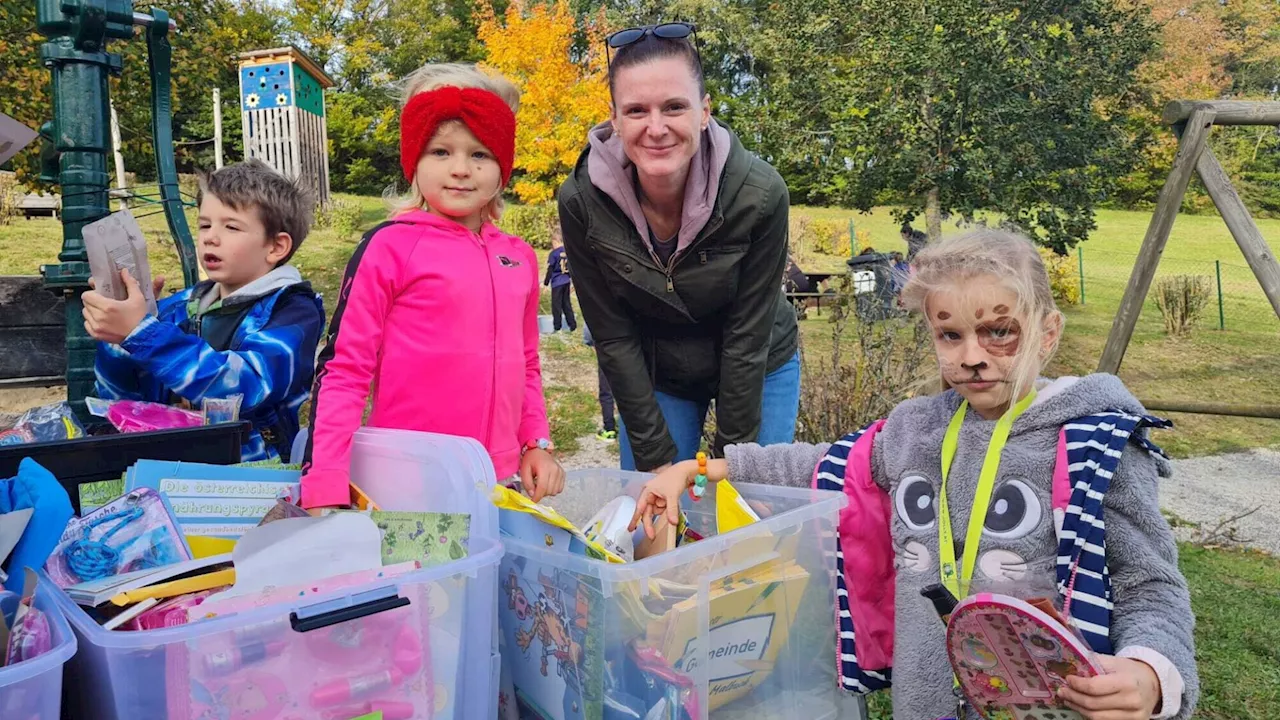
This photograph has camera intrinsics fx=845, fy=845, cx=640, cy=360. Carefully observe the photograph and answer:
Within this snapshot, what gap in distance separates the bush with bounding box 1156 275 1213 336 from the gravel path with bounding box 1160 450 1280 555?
189 inches

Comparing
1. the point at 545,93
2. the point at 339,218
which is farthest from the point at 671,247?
the point at 545,93

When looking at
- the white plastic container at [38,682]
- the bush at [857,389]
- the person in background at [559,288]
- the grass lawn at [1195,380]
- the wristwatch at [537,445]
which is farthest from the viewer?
the person in background at [559,288]

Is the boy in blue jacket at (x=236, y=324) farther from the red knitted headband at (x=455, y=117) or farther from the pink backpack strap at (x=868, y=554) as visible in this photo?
the pink backpack strap at (x=868, y=554)

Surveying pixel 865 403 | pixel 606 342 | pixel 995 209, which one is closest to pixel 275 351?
pixel 606 342

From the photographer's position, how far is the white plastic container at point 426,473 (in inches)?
47.0

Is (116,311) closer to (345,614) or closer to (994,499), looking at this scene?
(345,614)

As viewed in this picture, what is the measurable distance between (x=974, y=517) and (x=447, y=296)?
1.10 m

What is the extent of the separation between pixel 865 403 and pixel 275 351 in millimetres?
3497

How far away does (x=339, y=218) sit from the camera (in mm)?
13766

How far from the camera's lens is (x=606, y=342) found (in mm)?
2199

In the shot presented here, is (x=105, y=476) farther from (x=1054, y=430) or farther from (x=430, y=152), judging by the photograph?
(x=1054, y=430)

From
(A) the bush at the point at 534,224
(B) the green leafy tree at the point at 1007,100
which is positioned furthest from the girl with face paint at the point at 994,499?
(A) the bush at the point at 534,224

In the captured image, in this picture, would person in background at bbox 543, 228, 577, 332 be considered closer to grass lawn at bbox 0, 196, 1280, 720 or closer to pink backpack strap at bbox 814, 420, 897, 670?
grass lawn at bbox 0, 196, 1280, 720

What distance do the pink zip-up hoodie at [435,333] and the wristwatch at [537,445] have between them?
4 centimetres
